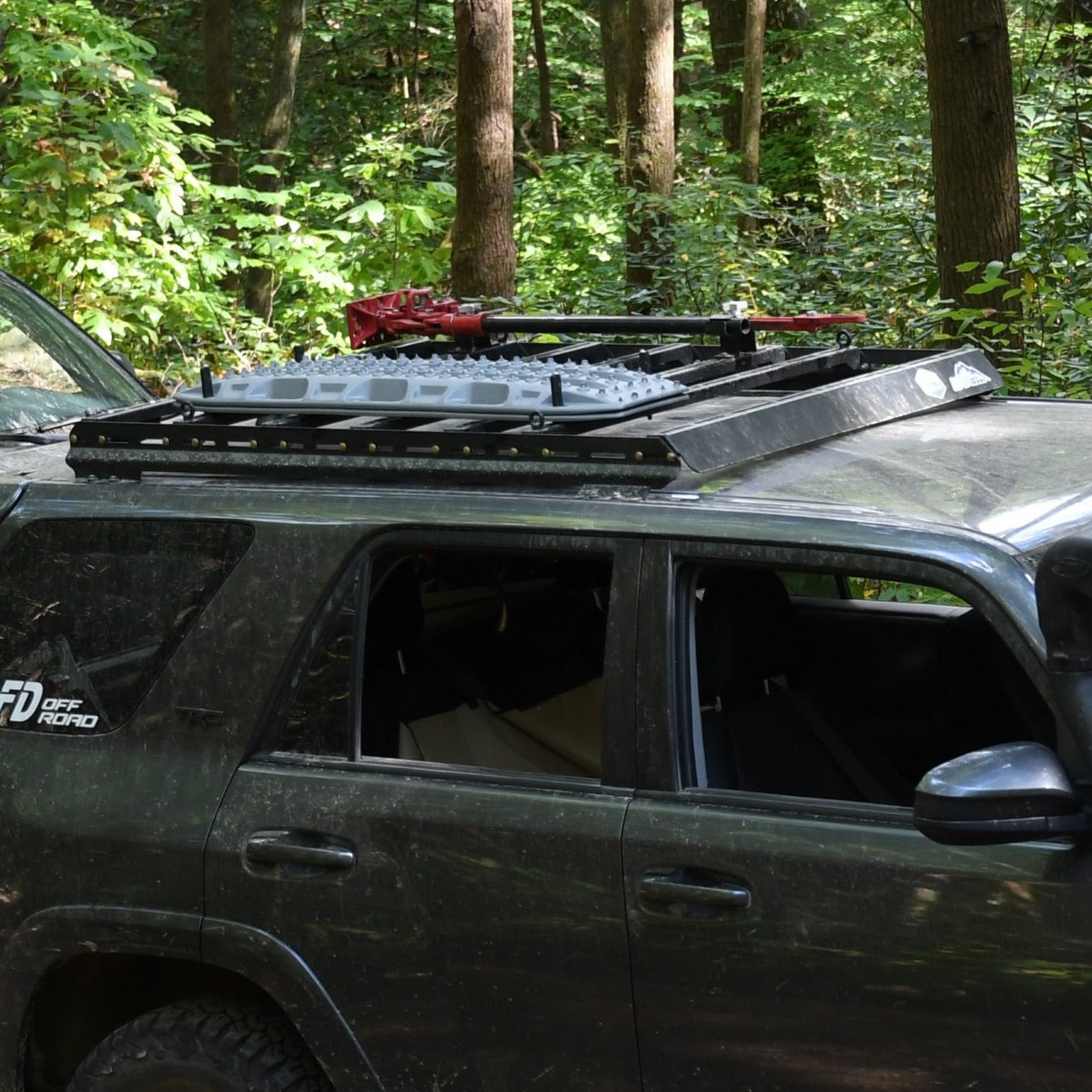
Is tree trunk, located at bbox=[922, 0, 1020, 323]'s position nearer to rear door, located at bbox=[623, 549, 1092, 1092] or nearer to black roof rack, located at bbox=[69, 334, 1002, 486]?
black roof rack, located at bbox=[69, 334, 1002, 486]

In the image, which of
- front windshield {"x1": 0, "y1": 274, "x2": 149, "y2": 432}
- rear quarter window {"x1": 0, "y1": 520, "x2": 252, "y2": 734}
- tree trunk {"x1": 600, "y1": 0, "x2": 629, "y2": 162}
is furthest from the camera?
tree trunk {"x1": 600, "y1": 0, "x2": 629, "y2": 162}

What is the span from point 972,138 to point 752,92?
8177 mm

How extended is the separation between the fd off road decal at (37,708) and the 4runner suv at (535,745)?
1cm

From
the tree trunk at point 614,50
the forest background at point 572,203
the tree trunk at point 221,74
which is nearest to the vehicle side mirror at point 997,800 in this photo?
the forest background at point 572,203

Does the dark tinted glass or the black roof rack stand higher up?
the black roof rack

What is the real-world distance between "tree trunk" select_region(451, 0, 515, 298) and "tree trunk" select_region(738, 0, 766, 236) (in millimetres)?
5465

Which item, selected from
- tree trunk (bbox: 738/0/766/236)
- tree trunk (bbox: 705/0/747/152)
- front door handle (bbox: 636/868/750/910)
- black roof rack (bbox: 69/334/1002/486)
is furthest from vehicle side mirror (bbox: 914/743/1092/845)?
tree trunk (bbox: 705/0/747/152)

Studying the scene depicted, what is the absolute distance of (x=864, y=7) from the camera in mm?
20484

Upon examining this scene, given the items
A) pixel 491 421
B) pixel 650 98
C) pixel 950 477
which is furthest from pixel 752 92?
pixel 950 477

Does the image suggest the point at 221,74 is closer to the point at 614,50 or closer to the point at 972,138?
the point at 614,50

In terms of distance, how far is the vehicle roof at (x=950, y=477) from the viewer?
2.88 metres

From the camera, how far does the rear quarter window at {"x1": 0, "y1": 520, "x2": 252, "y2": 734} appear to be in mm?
3311

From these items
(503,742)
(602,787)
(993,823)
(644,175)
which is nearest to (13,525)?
(503,742)

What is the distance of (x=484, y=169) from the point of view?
36.7 ft
